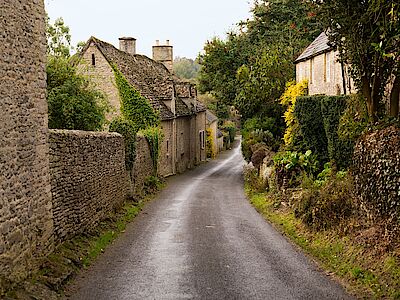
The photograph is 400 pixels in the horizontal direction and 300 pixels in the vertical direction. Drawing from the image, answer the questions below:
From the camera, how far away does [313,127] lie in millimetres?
24812

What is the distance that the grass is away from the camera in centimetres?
1152

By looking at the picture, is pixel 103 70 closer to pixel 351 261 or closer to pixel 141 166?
pixel 141 166

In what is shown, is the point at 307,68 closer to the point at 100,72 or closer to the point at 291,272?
the point at 100,72

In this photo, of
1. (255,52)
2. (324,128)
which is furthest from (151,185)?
(255,52)

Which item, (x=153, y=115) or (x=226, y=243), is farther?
(x=153, y=115)

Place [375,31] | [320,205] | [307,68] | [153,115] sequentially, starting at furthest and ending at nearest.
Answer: [153,115], [307,68], [320,205], [375,31]

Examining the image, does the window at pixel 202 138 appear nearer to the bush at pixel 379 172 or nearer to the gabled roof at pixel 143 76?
the gabled roof at pixel 143 76

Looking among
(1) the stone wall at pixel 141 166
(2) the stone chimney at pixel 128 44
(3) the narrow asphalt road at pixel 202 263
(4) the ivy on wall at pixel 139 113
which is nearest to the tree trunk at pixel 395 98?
(3) the narrow asphalt road at pixel 202 263

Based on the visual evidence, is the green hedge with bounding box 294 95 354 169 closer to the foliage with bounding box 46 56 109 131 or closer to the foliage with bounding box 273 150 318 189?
the foliage with bounding box 273 150 318 189

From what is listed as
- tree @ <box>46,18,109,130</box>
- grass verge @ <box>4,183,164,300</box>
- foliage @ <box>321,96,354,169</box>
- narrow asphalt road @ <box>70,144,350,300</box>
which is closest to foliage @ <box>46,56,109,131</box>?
tree @ <box>46,18,109,130</box>

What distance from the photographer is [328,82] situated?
28.5 meters

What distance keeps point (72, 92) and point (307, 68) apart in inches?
Result: 590

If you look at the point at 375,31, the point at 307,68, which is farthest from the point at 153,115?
the point at 375,31

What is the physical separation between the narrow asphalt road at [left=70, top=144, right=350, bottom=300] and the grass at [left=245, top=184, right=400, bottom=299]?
368 mm
